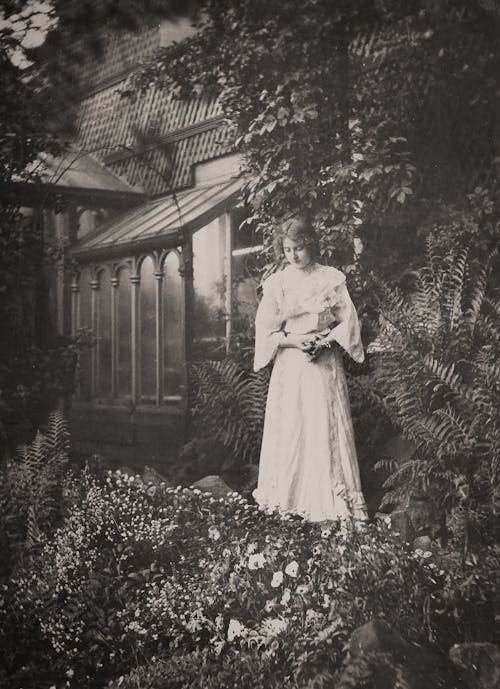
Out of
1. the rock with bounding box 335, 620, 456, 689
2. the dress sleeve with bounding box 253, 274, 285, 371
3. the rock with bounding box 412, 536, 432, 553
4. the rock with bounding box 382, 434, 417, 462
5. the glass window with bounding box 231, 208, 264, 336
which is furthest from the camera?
the glass window with bounding box 231, 208, 264, 336

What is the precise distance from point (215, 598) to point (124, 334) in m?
3.33

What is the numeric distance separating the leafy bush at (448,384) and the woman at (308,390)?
1.33ft

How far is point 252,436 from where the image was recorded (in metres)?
5.82

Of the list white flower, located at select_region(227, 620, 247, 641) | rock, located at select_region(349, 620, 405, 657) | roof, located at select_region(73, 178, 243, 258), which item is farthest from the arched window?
rock, located at select_region(349, 620, 405, 657)

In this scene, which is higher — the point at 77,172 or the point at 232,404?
the point at 77,172

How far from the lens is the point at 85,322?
238 inches

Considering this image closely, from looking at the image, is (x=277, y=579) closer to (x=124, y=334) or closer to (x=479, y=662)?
(x=479, y=662)

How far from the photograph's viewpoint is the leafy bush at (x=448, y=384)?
13.6 feet

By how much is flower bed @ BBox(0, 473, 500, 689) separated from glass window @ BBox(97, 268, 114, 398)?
6.01ft

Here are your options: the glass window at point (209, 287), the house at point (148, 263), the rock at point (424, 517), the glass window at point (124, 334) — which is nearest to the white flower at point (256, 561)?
the rock at point (424, 517)

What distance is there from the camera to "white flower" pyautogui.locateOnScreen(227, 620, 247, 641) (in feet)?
10.0

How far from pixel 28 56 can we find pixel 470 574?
11.4 feet

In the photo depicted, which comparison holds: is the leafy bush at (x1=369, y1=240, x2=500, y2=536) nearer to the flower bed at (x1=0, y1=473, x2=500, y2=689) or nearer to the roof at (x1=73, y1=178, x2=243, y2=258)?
the flower bed at (x1=0, y1=473, x2=500, y2=689)

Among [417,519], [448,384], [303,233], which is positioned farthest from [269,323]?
[417,519]
